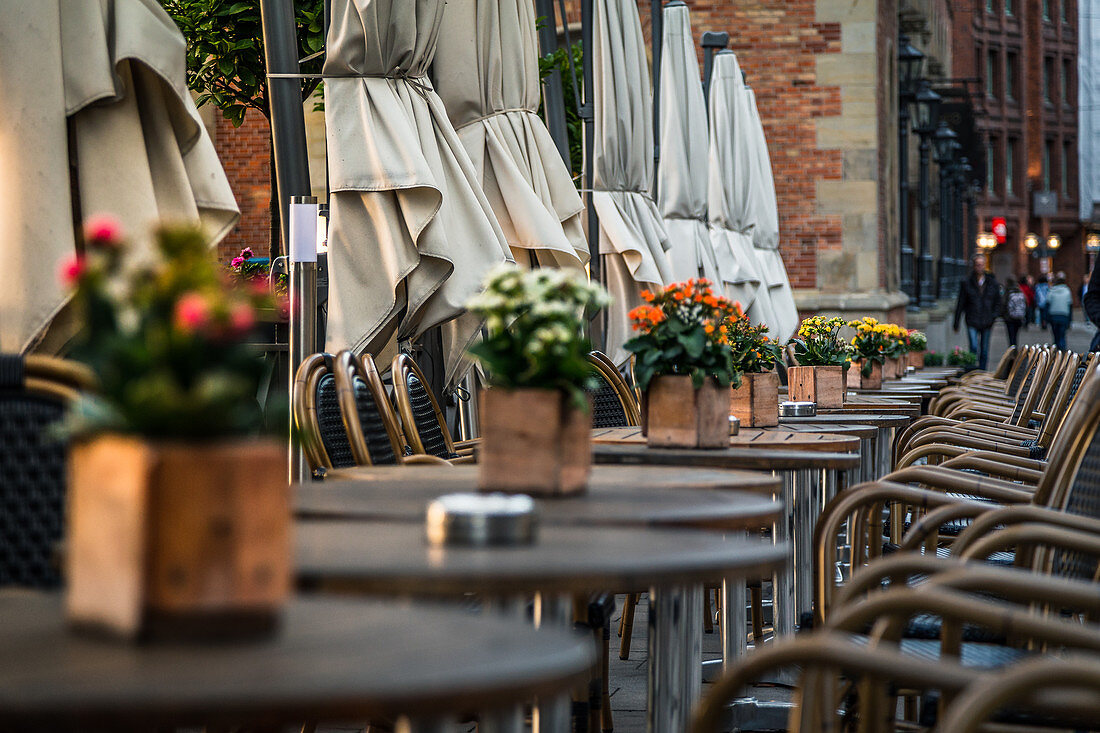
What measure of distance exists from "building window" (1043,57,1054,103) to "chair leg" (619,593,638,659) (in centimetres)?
5791

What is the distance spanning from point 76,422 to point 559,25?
16757 mm

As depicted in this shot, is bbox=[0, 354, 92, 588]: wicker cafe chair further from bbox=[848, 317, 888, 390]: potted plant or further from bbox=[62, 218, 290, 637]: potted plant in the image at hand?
bbox=[848, 317, 888, 390]: potted plant

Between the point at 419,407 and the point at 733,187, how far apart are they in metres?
7.28

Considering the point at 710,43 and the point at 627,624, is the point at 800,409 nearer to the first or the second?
the point at 627,624

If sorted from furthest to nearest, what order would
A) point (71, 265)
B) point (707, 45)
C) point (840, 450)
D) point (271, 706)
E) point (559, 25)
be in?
1. point (559, 25)
2. point (707, 45)
3. point (840, 450)
4. point (71, 265)
5. point (271, 706)

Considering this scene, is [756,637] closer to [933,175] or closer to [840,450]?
[840,450]

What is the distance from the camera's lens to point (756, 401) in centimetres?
414

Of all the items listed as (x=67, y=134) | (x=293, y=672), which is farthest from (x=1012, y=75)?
(x=293, y=672)

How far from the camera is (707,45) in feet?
42.4

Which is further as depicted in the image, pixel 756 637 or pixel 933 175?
pixel 933 175

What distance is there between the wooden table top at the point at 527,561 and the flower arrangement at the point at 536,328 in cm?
38

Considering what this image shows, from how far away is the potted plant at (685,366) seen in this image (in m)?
3.16

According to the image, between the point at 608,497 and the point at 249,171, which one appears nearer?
the point at 608,497

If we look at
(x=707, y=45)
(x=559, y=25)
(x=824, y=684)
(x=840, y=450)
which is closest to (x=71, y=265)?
(x=824, y=684)
